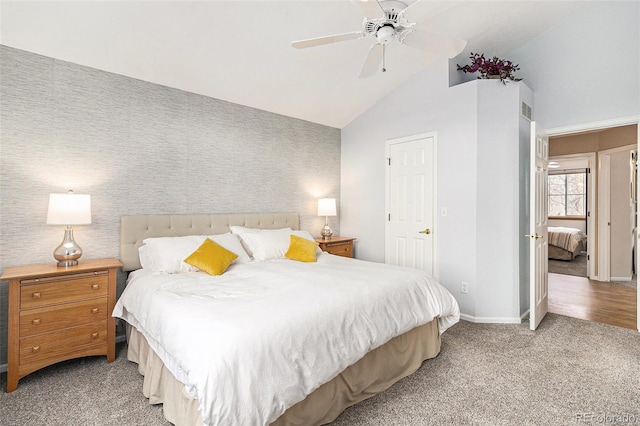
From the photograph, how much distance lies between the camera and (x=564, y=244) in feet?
22.2

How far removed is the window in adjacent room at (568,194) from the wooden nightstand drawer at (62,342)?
406 inches

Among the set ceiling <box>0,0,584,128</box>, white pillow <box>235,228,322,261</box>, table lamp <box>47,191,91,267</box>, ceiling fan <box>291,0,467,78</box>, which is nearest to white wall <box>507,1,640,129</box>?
ceiling <box>0,0,584,128</box>

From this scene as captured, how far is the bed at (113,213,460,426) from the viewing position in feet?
4.66

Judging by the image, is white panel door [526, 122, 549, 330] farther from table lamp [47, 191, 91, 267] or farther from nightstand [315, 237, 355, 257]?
table lamp [47, 191, 91, 267]

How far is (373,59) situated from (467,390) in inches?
97.9

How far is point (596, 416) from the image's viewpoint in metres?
1.94

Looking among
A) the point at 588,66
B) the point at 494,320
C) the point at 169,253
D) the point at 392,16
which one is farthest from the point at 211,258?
the point at 588,66

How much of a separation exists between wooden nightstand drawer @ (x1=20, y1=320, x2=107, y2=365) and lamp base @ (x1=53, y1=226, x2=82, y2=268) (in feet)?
1.70

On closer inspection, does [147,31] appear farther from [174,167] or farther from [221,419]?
[221,419]

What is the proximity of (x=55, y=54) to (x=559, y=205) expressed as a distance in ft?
35.2

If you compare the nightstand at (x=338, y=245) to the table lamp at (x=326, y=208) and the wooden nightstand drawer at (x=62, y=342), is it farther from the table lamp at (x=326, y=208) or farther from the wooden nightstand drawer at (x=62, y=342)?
the wooden nightstand drawer at (x=62, y=342)

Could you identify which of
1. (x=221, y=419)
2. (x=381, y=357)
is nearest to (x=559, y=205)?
(x=381, y=357)

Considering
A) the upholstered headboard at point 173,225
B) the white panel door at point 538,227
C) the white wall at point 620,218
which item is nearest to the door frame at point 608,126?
the white panel door at point 538,227

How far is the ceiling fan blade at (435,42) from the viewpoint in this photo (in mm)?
2116
